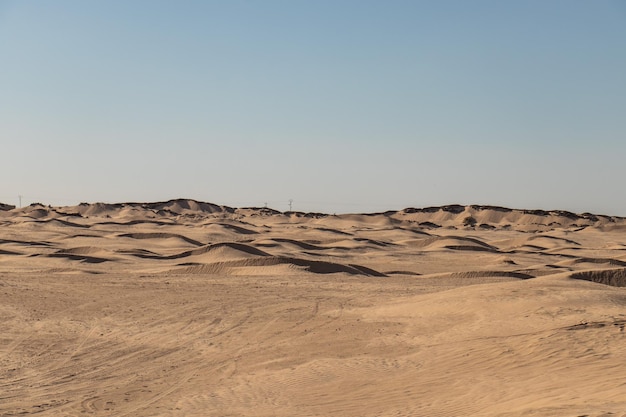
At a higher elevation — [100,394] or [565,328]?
[565,328]

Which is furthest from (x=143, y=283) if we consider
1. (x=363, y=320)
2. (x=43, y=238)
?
(x=43, y=238)

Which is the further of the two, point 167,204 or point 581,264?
point 167,204

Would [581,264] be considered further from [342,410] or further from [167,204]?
[167,204]

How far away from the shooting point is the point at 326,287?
2477cm

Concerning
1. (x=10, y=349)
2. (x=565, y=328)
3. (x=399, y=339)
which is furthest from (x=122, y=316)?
(x=565, y=328)

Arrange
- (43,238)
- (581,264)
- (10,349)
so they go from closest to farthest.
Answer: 1. (10,349)
2. (581,264)
3. (43,238)

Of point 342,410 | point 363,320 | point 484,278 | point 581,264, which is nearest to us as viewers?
point 342,410

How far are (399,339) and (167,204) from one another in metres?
125

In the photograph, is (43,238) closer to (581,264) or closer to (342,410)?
(581,264)

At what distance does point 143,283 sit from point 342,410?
15187 mm

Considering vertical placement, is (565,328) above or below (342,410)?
above

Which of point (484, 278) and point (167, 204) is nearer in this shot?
point (484, 278)

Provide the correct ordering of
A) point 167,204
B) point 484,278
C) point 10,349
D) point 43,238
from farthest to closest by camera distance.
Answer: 1. point 167,204
2. point 43,238
3. point 484,278
4. point 10,349

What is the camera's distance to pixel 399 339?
51.9ft
